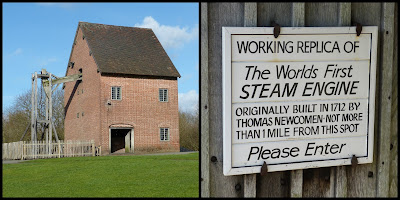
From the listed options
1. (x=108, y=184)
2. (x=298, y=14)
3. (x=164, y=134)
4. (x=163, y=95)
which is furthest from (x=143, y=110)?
(x=298, y=14)

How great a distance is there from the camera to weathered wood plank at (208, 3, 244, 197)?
11.6 ft

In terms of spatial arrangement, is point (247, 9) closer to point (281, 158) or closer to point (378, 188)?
point (281, 158)

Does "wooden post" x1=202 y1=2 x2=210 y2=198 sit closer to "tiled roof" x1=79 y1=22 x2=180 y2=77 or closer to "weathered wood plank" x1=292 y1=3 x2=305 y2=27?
"weathered wood plank" x1=292 y1=3 x2=305 y2=27

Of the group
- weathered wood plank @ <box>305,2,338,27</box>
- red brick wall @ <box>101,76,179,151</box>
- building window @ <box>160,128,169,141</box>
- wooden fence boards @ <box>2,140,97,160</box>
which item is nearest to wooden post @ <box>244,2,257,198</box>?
weathered wood plank @ <box>305,2,338,27</box>

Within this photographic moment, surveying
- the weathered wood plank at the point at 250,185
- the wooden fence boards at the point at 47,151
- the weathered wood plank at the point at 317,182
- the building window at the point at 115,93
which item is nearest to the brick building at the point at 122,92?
the building window at the point at 115,93

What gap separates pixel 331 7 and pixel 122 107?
106ft

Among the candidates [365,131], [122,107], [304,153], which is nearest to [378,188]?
[365,131]

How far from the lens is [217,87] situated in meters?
3.56

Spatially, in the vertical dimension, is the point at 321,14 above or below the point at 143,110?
above

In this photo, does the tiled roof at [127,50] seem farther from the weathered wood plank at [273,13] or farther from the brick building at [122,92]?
the weathered wood plank at [273,13]

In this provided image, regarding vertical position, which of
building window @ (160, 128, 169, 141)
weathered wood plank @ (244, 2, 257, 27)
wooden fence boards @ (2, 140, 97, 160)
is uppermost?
weathered wood plank @ (244, 2, 257, 27)

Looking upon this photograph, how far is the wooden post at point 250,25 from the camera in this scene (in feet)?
11.8

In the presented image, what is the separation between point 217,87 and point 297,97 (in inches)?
28.3

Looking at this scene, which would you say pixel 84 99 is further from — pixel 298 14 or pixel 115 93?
pixel 298 14
